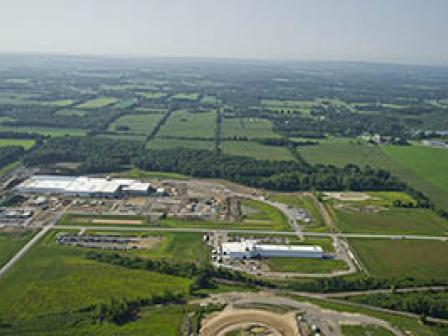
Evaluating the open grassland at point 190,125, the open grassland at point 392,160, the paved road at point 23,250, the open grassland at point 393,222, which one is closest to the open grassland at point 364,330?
the open grassland at point 393,222

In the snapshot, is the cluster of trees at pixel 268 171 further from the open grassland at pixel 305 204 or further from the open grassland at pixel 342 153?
the open grassland at pixel 342 153

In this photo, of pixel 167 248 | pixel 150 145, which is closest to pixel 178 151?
pixel 150 145

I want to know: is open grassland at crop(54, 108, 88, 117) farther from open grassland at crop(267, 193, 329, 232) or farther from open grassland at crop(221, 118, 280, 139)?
open grassland at crop(267, 193, 329, 232)

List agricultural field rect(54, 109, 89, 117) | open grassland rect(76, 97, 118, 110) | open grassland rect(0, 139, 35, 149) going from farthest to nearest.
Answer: open grassland rect(76, 97, 118, 110), agricultural field rect(54, 109, 89, 117), open grassland rect(0, 139, 35, 149)

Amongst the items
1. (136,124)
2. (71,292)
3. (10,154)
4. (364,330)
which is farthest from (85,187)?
(136,124)

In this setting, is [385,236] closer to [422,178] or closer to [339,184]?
[339,184]

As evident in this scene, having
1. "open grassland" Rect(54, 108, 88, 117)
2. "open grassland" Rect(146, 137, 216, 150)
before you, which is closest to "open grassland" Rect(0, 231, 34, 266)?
"open grassland" Rect(146, 137, 216, 150)

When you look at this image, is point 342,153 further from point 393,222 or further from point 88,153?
point 88,153
